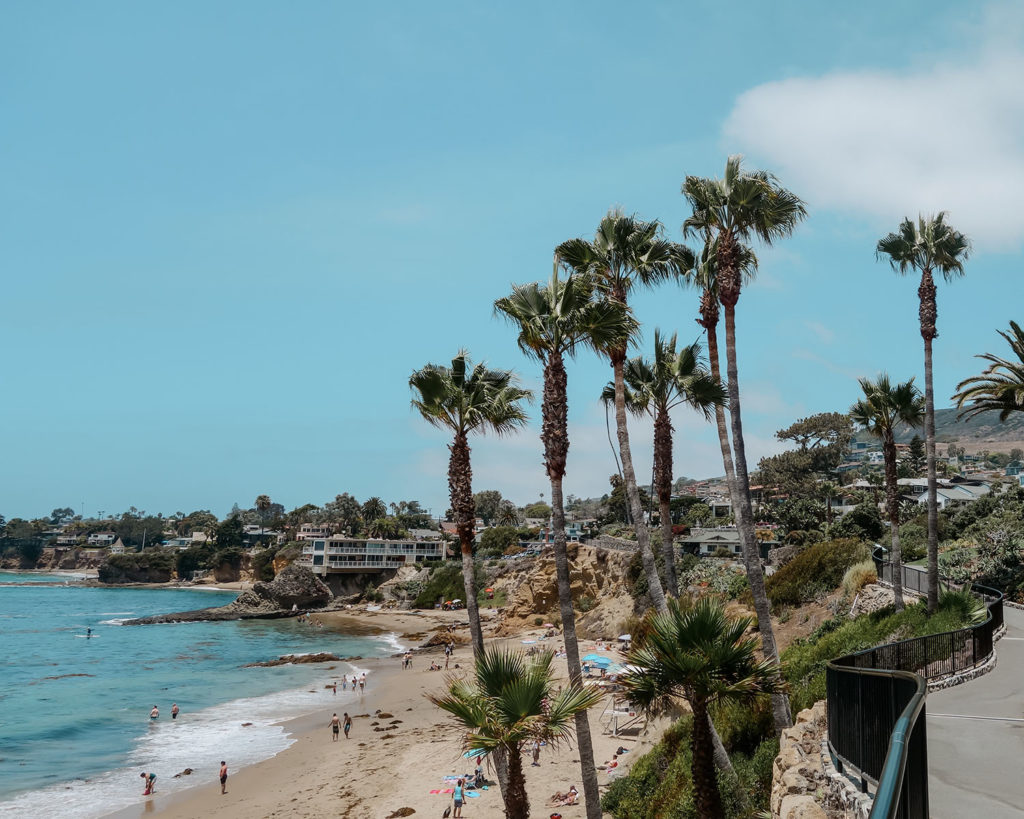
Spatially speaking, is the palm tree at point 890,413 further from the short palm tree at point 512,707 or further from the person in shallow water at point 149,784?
the person in shallow water at point 149,784

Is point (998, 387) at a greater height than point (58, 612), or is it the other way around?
point (998, 387)

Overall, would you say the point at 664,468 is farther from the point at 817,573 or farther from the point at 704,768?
the point at 817,573

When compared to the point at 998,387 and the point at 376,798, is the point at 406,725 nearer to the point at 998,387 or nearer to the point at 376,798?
the point at 376,798

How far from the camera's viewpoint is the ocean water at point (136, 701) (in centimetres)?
2953

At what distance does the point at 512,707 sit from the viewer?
12.2 meters

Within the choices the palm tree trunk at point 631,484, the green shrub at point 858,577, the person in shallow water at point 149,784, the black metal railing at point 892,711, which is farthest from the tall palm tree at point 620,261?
the person in shallow water at point 149,784

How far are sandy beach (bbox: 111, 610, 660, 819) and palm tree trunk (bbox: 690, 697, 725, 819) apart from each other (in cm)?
789

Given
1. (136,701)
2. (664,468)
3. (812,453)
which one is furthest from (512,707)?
(812,453)

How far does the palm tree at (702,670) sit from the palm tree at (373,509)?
470 ft

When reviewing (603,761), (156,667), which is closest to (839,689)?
(603,761)

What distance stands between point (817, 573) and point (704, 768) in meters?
26.3

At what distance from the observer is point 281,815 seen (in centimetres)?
2395

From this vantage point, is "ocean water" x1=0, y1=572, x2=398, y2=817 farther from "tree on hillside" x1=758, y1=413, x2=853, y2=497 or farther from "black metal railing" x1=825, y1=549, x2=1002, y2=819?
"tree on hillside" x1=758, y1=413, x2=853, y2=497

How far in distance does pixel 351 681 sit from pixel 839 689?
45.5 meters
